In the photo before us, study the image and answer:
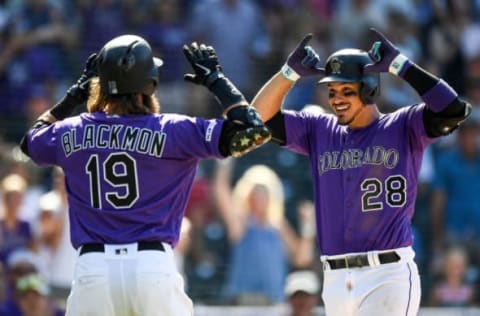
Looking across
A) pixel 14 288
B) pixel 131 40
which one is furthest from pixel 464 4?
pixel 131 40

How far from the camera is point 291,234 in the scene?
11.7m

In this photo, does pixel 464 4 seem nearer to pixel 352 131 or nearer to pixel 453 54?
pixel 453 54

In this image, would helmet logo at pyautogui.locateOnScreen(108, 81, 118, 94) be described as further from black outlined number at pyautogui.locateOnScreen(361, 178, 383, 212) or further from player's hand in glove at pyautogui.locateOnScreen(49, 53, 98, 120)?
black outlined number at pyautogui.locateOnScreen(361, 178, 383, 212)

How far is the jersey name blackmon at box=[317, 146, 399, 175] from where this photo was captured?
7.23 m

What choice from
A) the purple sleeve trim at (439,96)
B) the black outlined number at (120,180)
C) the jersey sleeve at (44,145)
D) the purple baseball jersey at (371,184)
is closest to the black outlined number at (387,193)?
the purple baseball jersey at (371,184)

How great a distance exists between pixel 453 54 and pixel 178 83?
293cm

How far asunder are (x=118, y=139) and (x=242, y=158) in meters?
6.60

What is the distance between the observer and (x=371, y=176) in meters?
7.24

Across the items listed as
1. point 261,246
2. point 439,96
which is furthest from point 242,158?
point 439,96

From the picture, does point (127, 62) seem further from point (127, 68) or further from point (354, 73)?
point (354, 73)

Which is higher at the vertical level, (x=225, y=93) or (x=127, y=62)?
(x=127, y=62)

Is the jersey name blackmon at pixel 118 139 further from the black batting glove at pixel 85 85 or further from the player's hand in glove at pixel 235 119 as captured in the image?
the black batting glove at pixel 85 85

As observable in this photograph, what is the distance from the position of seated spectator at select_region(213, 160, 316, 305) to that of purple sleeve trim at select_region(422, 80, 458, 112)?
4.08 meters

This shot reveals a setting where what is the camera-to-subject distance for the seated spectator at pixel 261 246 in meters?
11.1
